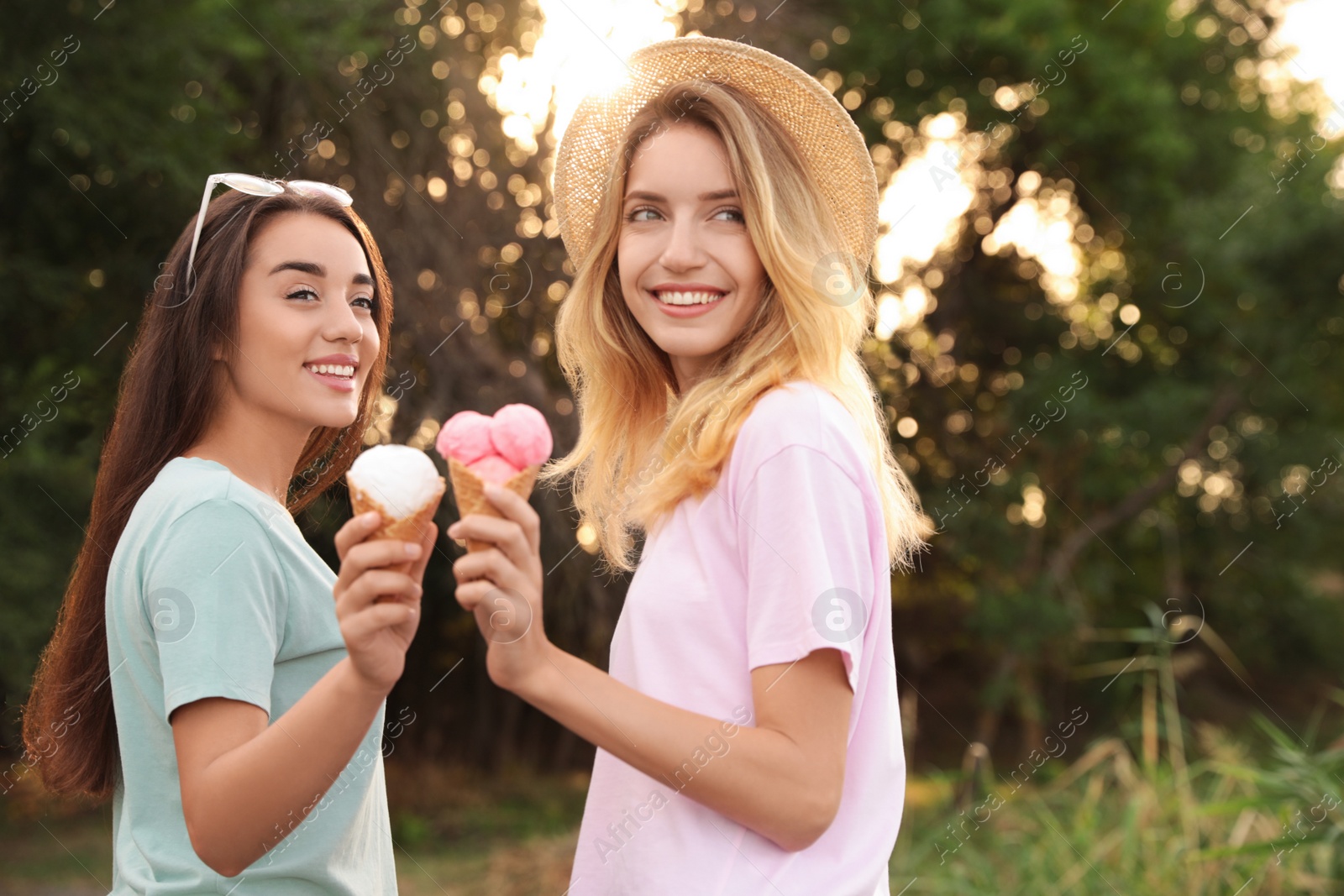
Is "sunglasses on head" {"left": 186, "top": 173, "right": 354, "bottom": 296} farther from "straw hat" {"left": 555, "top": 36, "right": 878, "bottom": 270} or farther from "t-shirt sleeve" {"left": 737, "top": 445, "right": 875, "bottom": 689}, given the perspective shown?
"t-shirt sleeve" {"left": 737, "top": 445, "right": 875, "bottom": 689}

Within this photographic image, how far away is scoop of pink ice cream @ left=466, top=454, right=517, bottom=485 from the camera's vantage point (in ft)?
4.82

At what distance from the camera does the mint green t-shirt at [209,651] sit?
5.17ft

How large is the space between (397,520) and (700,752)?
0.48m

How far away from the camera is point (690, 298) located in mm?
1877

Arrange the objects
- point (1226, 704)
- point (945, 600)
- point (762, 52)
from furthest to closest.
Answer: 1. point (1226, 704)
2. point (945, 600)
3. point (762, 52)

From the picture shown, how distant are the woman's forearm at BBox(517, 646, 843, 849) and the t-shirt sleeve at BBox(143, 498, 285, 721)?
17.9 inches

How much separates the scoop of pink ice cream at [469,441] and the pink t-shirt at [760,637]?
1.20ft

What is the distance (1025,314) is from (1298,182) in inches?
113

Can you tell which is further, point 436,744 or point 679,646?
point 436,744

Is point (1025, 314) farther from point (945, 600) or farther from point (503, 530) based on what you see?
point (503, 530)

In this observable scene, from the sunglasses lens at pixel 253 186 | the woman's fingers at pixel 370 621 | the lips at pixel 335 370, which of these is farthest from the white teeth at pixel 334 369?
the woman's fingers at pixel 370 621

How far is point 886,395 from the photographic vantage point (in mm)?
10508

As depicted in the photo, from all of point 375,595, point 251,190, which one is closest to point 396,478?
point 375,595

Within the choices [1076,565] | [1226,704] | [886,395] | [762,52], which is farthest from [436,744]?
[762,52]
